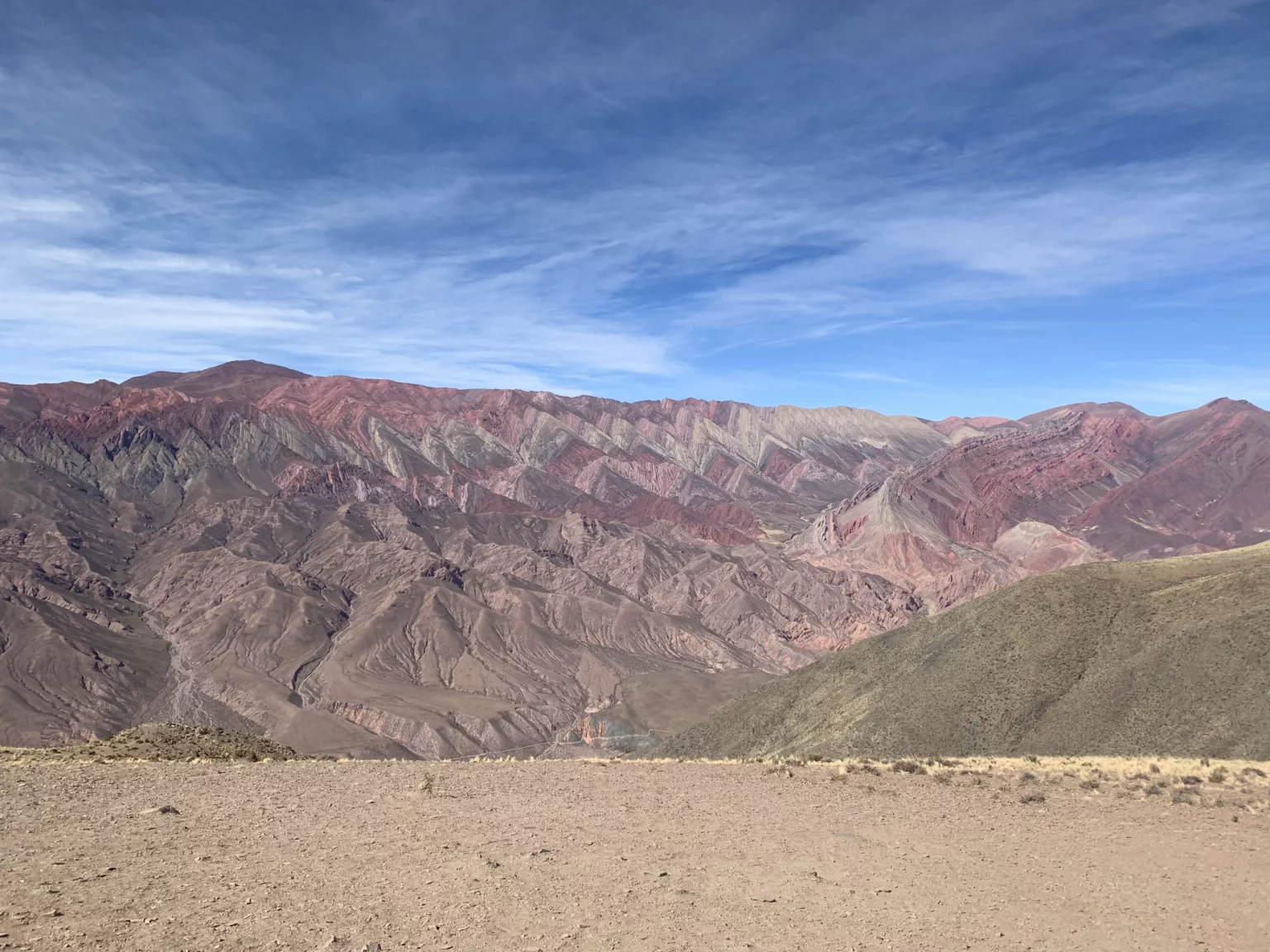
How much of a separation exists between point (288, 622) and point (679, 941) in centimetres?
14799

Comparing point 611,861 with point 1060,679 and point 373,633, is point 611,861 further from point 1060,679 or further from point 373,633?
point 373,633

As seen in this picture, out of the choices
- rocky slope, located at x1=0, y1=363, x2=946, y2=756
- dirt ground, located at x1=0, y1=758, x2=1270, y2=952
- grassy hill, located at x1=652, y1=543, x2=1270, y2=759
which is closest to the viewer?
dirt ground, located at x1=0, y1=758, x2=1270, y2=952

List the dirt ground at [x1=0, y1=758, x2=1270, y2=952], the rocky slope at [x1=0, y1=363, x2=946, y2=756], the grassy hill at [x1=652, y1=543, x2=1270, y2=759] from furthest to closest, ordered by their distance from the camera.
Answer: the rocky slope at [x1=0, y1=363, x2=946, y2=756] < the grassy hill at [x1=652, y1=543, x2=1270, y2=759] < the dirt ground at [x1=0, y1=758, x2=1270, y2=952]

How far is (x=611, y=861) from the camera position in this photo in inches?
614

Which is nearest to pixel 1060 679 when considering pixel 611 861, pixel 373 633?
pixel 611 861

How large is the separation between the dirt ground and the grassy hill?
17210 millimetres

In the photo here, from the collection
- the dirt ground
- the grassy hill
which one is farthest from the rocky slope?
the dirt ground

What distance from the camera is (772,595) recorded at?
177 meters

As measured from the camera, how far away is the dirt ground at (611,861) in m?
12.4

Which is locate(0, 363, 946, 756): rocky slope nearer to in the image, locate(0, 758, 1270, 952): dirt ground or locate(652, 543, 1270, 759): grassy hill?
locate(652, 543, 1270, 759): grassy hill

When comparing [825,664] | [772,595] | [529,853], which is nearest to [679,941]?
[529,853]

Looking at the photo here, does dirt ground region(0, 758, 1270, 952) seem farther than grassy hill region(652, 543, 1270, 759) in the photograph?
No

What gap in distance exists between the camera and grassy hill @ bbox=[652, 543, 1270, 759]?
127 feet

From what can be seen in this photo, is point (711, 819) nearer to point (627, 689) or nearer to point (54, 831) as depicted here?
point (54, 831)
